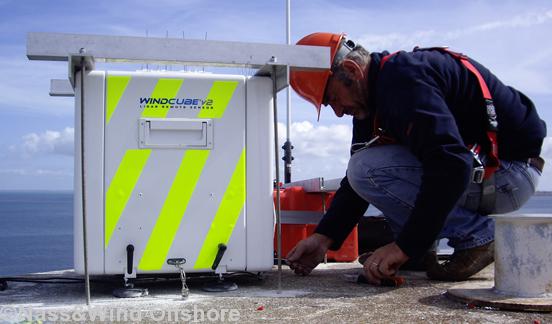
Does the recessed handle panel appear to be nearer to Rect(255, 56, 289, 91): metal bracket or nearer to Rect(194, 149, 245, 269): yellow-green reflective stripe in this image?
Rect(194, 149, 245, 269): yellow-green reflective stripe

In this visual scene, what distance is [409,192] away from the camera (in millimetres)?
2732

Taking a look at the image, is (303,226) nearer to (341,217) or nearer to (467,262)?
(341,217)

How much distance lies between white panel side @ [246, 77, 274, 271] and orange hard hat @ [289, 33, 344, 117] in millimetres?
198

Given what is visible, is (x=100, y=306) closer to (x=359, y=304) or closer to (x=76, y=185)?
(x=76, y=185)

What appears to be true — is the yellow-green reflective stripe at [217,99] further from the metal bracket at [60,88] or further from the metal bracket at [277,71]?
the metal bracket at [60,88]

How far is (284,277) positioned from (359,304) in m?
0.79

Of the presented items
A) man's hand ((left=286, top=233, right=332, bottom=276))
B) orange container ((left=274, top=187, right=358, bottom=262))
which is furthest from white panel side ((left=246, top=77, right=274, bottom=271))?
orange container ((left=274, top=187, right=358, bottom=262))

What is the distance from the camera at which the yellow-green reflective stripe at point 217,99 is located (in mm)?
2666

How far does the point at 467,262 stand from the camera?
9.20ft

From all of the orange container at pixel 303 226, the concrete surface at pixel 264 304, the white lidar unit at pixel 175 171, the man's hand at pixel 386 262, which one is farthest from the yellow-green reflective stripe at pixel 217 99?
the orange container at pixel 303 226

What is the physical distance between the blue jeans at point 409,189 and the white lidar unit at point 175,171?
461mm

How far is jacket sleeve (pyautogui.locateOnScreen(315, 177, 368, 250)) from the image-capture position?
310cm

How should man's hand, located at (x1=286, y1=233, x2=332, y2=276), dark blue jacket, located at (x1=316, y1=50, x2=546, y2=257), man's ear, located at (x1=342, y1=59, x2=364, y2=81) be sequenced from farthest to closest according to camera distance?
man's hand, located at (x1=286, y1=233, x2=332, y2=276) → man's ear, located at (x1=342, y1=59, x2=364, y2=81) → dark blue jacket, located at (x1=316, y1=50, x2=546, y2=257)

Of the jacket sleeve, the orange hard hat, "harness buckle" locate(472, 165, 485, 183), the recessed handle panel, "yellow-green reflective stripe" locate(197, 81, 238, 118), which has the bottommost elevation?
the jacket sleeve
